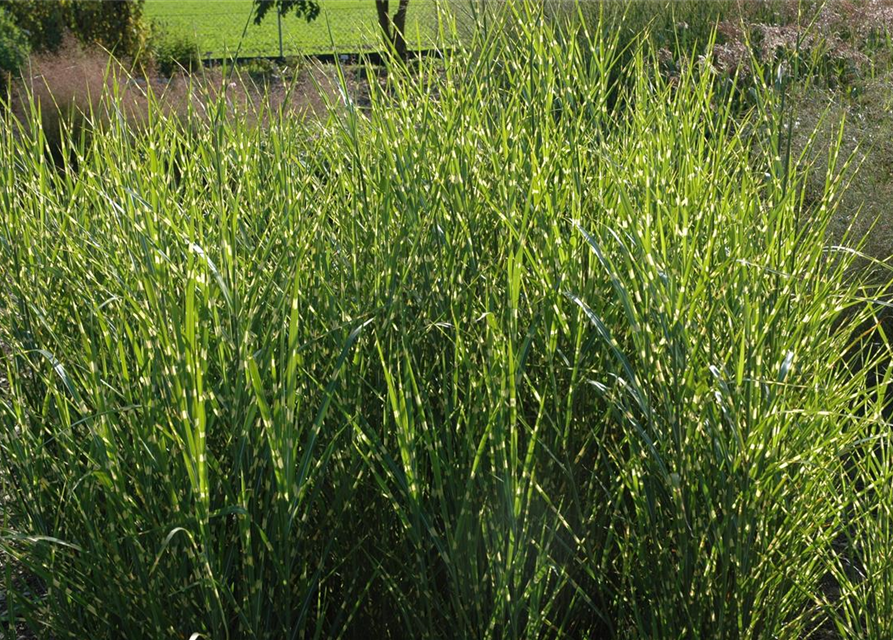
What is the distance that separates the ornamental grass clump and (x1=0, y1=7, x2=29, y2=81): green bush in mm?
8367

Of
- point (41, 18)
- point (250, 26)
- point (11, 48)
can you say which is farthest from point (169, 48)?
point (250, 26)

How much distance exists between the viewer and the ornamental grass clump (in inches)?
60.1

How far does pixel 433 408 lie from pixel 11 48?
9.29 m

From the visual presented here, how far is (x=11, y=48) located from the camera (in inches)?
381

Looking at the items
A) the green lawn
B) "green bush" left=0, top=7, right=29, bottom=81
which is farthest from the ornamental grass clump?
"green bush" left=0, top=7, right=29, bottom=81

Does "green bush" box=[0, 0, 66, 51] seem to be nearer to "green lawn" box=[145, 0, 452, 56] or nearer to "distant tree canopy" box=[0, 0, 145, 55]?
Result: "distant tree canopy" box=[0, 0, 145, 55]

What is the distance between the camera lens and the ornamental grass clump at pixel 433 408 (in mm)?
1525

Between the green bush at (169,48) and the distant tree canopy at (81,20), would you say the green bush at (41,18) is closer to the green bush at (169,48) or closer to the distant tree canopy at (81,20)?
the distant tree canopy at (81,20)

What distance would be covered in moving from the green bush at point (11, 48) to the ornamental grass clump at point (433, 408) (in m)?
8.37

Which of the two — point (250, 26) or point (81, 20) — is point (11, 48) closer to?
point (81, 20)

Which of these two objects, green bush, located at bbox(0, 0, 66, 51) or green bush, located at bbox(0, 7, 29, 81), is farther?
green bush, located at bbox(0, 0, 66, 51)

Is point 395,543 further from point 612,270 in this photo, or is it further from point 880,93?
point 880,93

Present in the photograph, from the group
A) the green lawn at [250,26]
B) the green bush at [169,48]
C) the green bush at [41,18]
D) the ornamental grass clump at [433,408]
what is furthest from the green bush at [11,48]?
the ornamental grass clump at [433,408]

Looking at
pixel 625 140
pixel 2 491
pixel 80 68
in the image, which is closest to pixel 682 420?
pixel 625 140
